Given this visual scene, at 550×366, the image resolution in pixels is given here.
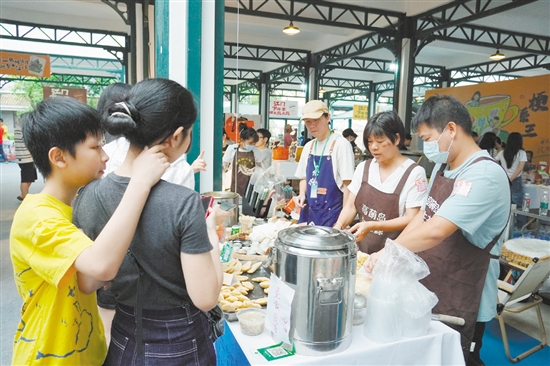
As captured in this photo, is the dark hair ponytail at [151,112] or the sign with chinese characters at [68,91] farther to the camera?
the sign with chinese characters at [68,91]

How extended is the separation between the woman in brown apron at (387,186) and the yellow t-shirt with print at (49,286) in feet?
5.07

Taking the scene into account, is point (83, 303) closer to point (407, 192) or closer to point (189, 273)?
point (189, 273)

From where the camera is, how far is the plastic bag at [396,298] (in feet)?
4.27

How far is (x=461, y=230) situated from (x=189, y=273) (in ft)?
4.45

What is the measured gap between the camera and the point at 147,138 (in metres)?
1.00

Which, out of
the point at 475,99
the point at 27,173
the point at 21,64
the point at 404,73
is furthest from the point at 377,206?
the point at 21,64

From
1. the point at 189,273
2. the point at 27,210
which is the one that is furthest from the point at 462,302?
the point at 27,210

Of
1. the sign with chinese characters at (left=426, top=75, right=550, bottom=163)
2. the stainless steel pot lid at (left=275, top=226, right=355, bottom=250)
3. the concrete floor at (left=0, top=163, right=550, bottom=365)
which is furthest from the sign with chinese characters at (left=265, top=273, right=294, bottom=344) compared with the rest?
the sign with chinese characters at (left=426, top=75, right=550, bottom=163)

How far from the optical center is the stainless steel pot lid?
46.6 inches

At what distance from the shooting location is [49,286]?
1.08m

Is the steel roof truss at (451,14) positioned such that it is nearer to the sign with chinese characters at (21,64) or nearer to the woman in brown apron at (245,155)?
the woman in brown apron at (245,155)


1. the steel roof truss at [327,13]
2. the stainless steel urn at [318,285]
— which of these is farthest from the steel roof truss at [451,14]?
the stainless steel urn at [318,285]

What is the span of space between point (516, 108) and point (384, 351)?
9.26 metres

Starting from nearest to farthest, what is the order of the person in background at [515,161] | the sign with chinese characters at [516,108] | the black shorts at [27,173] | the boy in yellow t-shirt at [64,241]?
1. the boy in yellow t-shirt at [64,241]
2. the person in background at [515,161]
3. the black shorts at [27,173]
4. the sign with chinese characters at [516,108]
